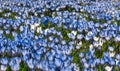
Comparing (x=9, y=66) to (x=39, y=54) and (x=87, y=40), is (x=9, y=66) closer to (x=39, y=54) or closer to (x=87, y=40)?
(x=39, y=54)

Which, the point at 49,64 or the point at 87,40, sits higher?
the point at 49,64

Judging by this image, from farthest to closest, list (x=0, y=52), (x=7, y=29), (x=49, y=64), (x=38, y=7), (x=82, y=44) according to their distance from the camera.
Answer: (x=38, y=7) < (x=7, y=29) < (x=82, y=44) < (x=0, y=52) < (x=49, y=64)

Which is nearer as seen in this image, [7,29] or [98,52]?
[98,52]

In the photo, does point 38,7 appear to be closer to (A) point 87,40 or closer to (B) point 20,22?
(B) point 20,22

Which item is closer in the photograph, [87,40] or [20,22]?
[87,40]

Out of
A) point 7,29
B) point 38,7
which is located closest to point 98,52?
point 7,29

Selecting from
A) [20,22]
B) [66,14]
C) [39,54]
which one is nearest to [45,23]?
[20,22]

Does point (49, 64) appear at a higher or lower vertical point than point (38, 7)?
higher

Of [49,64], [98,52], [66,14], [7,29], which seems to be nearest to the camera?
[49,64]

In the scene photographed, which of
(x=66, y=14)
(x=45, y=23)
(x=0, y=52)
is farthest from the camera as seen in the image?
(x=66, y=14)
